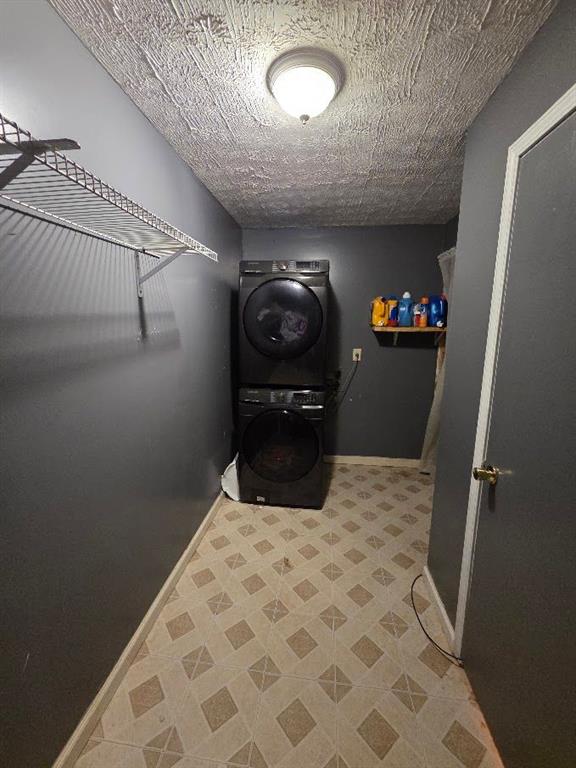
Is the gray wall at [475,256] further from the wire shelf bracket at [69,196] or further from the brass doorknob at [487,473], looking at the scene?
the wire shelf bracket at [69,196]

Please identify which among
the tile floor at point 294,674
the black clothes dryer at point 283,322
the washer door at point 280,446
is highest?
the black clothes dryer at point 283,322

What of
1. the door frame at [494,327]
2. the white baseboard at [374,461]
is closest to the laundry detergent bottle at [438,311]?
the white baseboard at [374,461]

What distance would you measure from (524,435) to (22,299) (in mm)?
1445

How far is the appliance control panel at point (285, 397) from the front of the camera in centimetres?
226

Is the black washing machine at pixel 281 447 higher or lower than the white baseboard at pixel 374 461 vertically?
higher

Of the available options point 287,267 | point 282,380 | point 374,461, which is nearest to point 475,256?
point 287,267

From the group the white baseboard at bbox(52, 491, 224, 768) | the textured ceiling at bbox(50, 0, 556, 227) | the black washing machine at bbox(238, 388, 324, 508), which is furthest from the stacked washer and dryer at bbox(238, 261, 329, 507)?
the white baseboard at bbox(52, 491, 224, 768)

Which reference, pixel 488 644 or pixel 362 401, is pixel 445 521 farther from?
pixel 362 401

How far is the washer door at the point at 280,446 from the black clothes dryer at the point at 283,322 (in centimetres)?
28

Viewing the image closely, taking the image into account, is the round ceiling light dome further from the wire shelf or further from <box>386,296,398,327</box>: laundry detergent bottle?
<box>386,296,398,327</box>: laundry detergent bottle

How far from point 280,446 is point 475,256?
1699 mm

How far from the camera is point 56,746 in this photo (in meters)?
0.93

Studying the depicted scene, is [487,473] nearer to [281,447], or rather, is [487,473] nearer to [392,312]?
[281,447]

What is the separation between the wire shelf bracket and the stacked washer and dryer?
968mm
